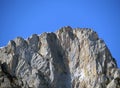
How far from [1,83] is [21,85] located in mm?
7939

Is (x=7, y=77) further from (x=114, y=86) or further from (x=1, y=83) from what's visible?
(x=114, y=86)

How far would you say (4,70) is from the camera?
162 metres

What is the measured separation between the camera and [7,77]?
155375 millimetres

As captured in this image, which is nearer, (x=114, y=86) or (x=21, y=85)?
(x=21, y=85)

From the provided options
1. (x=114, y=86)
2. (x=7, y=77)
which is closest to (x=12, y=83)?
(x=7, y=77)

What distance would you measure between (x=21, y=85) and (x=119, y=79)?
5188 centimetres

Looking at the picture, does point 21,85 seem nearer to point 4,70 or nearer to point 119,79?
point 4,70

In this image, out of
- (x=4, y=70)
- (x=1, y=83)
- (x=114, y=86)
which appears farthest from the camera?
(x=114, y=86)

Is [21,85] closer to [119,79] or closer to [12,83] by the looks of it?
[12,83]

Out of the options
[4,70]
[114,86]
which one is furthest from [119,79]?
[4,70]

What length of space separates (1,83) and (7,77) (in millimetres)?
5294

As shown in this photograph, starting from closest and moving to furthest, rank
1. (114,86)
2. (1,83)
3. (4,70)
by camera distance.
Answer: (1,83), (4,70), (114,86)

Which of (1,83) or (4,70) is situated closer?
(1,83)

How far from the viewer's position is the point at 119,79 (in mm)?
197500
